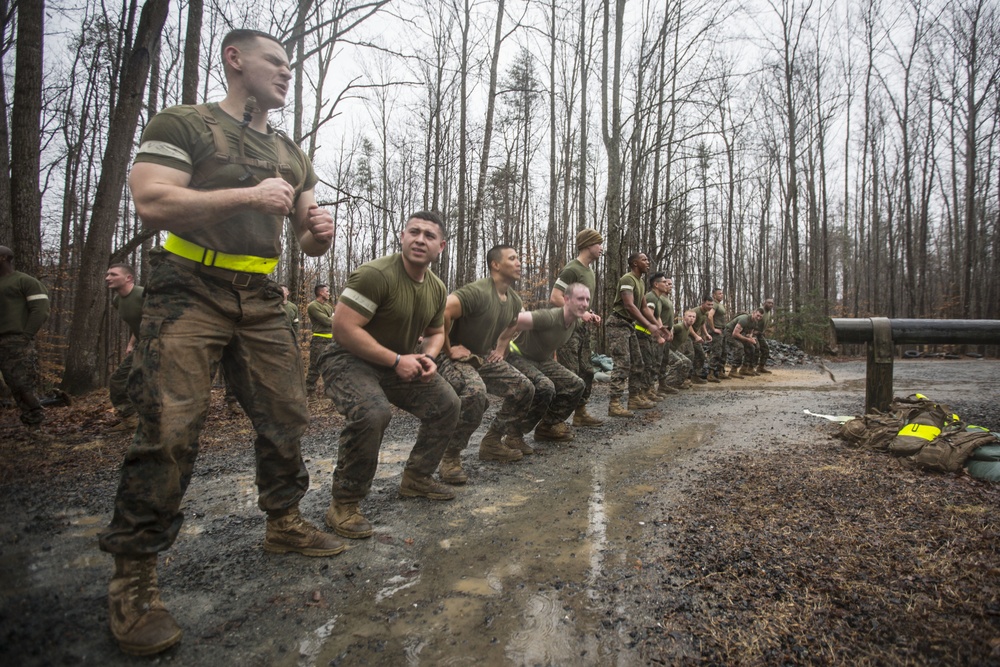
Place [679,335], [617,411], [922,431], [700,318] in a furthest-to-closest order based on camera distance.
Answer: [700,318] < [679,335] < [617,411] < [922,431]

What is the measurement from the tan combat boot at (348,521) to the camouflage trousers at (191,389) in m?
0.39

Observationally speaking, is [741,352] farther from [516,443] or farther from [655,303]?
[516,443]

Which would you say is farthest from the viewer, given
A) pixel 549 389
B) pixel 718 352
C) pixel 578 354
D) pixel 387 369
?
pixel 718 352

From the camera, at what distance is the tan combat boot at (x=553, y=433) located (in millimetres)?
5430

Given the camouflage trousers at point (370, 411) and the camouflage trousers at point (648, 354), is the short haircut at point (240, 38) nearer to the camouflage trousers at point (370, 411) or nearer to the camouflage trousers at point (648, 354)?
the camouflage trousers at point (370, 411)

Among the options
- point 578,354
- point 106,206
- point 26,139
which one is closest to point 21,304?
point 106,206

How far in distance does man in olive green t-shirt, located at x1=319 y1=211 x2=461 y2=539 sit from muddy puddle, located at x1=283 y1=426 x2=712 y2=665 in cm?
26

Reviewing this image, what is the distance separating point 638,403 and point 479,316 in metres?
4.05

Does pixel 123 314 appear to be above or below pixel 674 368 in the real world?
above

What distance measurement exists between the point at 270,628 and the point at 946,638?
2.40 meters

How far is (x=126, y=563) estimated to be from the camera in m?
1.93

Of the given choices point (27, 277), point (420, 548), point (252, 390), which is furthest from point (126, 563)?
point (27, 277)

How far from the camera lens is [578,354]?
6457 millimetres

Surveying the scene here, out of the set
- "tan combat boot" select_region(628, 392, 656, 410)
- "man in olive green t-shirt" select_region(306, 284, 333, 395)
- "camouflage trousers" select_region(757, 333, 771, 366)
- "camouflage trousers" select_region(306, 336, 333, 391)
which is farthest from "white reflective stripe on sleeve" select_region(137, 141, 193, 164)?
"camouflage trousers" select_region(757, 333, 771, 366)
